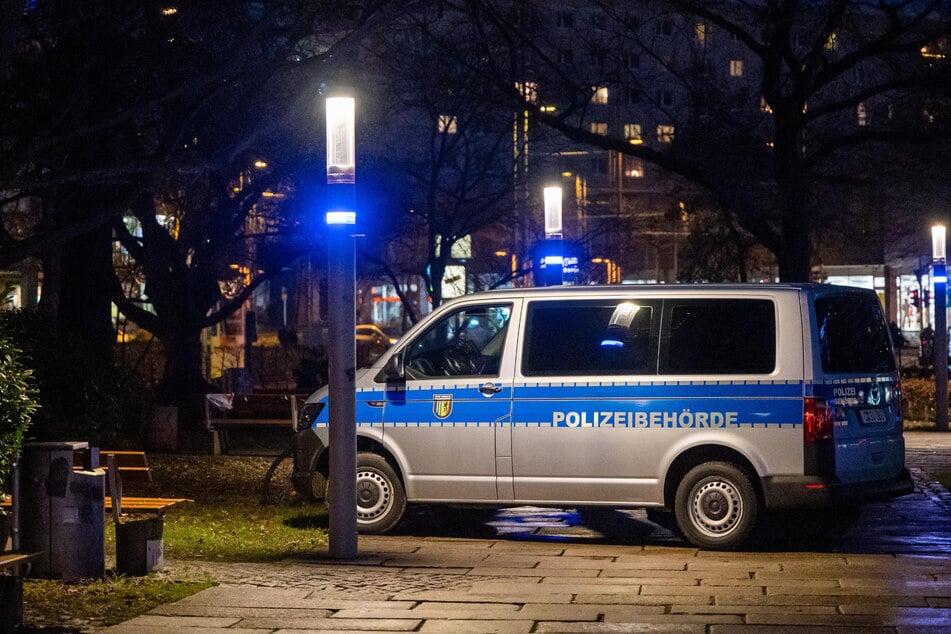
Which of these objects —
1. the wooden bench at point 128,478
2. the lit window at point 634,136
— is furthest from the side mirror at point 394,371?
the lit window at point 634,136

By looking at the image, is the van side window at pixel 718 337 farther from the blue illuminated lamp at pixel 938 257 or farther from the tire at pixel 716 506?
the blue illuminated lamp at pixel 938 257

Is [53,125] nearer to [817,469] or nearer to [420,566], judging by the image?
[420,566]

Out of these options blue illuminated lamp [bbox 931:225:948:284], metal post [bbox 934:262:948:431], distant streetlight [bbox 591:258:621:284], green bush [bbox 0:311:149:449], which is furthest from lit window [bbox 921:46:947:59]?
distant streetlight [bbox 591:258:621:284]

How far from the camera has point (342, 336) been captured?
11.0 meters

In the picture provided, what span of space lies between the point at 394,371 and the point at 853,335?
393 centimetres

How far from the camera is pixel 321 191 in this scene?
2941 cm

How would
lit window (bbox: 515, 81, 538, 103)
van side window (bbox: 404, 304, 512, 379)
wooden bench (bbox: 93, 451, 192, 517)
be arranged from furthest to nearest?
lit window (bbox: 515, 81, 538, 103)
van side window (bbox: 404, 304, 512, 379)
wooden bench (bbox: 93, 451, 192, 517)

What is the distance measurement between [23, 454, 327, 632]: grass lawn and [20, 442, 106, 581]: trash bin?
13cm

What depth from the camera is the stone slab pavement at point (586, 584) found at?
834 cm

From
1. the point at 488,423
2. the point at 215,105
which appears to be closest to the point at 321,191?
the point at 215,105

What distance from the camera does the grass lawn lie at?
29.0 feet

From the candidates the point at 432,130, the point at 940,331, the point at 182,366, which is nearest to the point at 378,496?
the point at 940,331

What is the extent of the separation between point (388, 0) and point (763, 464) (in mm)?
6941

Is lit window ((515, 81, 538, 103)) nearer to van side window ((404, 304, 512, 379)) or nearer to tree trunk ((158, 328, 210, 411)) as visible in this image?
tree trunk ((158, 328, 210, 411))
